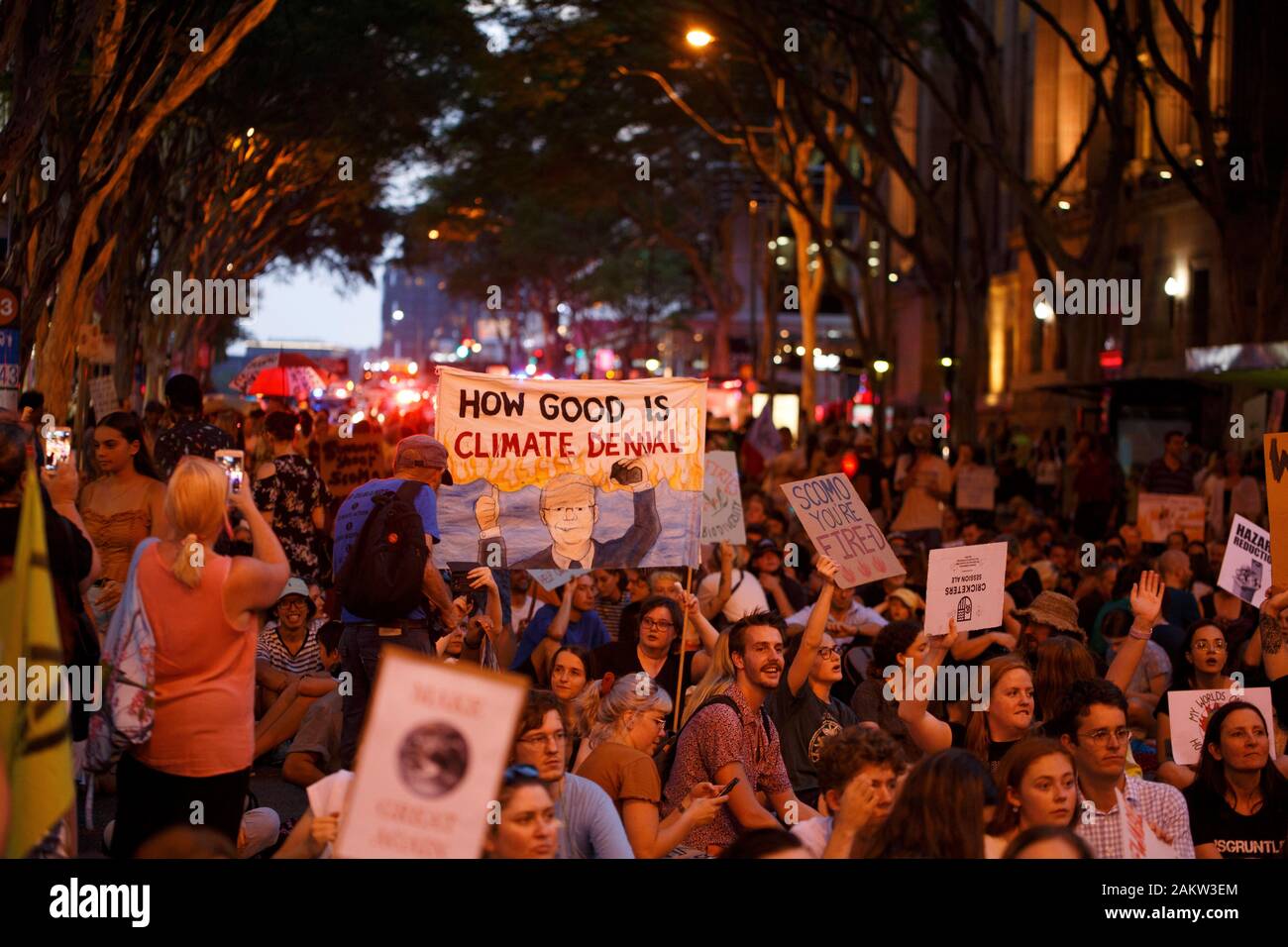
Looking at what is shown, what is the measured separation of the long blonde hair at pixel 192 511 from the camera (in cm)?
651

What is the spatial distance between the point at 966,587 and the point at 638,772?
8.26 feet

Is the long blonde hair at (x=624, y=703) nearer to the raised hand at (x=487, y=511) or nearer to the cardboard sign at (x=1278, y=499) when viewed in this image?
the raised hand at (x=487, y=511)

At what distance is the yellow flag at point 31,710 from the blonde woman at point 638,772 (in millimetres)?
2848

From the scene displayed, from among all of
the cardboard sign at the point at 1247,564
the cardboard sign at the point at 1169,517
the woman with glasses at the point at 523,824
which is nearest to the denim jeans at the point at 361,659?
the woman with glasses at the point at 523,824

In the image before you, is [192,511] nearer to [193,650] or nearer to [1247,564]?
[193,650]

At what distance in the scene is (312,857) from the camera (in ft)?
19.1

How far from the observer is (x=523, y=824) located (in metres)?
5.72

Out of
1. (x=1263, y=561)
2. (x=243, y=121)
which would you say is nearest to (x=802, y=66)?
(x=243, y=121)

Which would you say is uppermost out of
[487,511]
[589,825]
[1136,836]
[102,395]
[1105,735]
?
[102,395]

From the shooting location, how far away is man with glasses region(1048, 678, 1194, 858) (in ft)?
24.0

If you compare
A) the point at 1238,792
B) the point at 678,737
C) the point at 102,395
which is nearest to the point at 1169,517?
the point at 102,395
